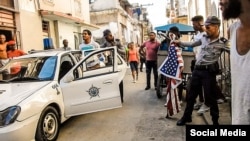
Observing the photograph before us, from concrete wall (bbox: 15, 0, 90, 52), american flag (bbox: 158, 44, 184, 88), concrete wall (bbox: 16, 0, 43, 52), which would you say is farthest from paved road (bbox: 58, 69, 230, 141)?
concrete wall (bbox: 15, 0, 90, 52)

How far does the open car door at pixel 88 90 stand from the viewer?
5.30 meters

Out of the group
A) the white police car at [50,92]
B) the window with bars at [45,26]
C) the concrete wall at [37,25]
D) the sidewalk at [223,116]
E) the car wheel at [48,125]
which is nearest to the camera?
the white police car at [50,92]

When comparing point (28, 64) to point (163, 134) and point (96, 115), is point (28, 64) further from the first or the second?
point (163, 134)

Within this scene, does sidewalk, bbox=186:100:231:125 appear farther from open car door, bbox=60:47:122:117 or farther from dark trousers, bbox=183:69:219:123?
open car door, bbox=60:47:122:117

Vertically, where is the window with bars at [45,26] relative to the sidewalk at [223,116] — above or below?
above

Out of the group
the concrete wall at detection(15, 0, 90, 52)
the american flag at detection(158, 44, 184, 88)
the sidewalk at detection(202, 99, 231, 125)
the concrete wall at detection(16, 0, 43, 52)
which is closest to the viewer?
the sidewalk at detection(202, 99, 231, 125)

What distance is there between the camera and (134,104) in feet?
24.9

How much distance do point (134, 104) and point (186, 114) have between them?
2.45 meters

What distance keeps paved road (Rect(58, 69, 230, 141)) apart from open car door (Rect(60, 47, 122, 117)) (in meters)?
0.40

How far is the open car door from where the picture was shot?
5301 mm

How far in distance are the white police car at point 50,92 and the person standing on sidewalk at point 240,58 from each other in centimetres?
317

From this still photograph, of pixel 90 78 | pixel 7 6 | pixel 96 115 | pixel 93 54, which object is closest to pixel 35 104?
pixel 90 78

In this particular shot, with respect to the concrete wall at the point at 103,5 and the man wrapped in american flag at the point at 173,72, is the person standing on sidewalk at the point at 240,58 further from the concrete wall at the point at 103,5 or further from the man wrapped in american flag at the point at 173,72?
the concrete wall at the point at 103,5

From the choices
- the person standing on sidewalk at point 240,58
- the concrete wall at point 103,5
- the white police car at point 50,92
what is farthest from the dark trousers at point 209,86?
the concrete wall at point 103,5
